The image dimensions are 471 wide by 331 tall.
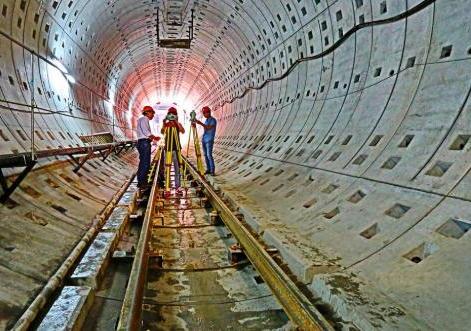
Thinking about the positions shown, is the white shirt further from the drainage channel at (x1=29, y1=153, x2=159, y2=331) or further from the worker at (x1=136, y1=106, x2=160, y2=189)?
the drainage channel at (x1=29, y1=153, x2=159, y2=331)

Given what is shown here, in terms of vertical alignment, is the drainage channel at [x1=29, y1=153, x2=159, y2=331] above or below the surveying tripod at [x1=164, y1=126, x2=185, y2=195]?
below

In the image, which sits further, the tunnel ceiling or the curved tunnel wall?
the tunnel ceiling

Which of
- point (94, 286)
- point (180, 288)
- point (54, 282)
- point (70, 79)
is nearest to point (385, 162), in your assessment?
point (180, 288)

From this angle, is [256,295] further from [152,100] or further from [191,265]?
[152,100]

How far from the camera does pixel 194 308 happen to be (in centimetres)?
381

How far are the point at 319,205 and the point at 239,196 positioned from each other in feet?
7.89

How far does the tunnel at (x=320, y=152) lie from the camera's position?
321cm

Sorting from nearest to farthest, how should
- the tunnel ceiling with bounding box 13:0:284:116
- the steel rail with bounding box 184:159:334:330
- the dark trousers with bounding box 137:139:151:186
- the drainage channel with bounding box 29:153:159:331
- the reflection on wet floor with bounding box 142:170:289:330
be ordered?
the steel rail with bounding box 184:159:334:330, the drainage channel with bounding box 29:153:159:331, the reflection on wet floor with bounding box 142:170:289:330, the dark trousers with bounding box 137:139:151:186, the tunnel ceiling with bounding box 13:0:284:116

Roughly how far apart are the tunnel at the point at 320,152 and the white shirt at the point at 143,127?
1180mm

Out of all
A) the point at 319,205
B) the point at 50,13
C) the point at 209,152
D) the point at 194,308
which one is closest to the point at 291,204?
the point at 319,205

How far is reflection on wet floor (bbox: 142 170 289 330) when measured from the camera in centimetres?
354

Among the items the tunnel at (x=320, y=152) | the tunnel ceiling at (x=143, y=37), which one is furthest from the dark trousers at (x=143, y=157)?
the tunnel ceiling at (x=143, y=37)

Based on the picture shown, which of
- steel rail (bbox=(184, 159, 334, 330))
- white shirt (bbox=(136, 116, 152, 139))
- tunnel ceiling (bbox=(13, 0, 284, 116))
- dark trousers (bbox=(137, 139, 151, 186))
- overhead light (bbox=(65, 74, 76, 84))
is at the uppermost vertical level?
tunnel ceiling (bbox=(13, 0, 284, 116))

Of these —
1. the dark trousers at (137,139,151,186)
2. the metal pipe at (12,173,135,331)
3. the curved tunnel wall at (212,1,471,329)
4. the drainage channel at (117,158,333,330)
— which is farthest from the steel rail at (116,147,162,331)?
the dark trousers at (137,139,151,186)
